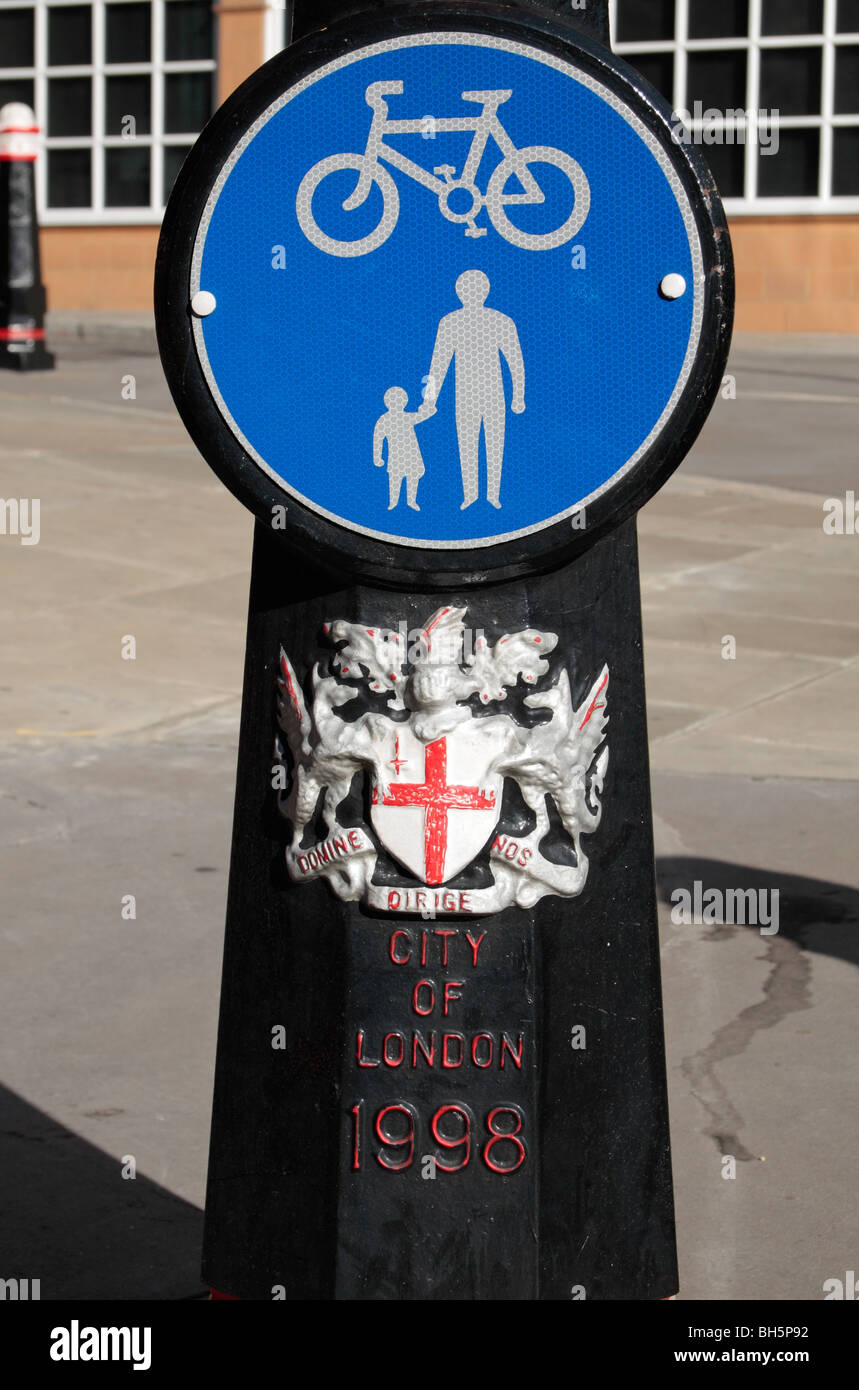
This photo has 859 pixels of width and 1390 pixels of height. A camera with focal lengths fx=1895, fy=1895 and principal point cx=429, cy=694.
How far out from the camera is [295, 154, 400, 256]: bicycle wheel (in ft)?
6.98

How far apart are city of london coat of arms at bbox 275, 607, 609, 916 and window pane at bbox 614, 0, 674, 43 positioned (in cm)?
1976

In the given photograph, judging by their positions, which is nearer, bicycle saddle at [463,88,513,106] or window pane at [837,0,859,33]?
bicycle saddle at [463,88,513,106]

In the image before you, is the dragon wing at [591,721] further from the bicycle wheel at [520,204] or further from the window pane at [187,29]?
the window pane at [187,29]

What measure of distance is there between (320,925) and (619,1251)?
56cm

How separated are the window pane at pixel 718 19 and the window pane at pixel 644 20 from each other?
0.83 feet

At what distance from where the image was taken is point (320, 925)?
7.54ft

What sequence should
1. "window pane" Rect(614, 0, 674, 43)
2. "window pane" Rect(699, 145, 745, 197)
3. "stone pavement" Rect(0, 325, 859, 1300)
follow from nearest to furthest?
1. "stone pavement" Rect(0, 325, 859, 1300)
2. "window pane" Rect(699, 145, 745, 197)
3. "window pane" Rect(614, 0, 674, 43)

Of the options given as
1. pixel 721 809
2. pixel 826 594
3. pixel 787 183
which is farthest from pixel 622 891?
pixel 787 183

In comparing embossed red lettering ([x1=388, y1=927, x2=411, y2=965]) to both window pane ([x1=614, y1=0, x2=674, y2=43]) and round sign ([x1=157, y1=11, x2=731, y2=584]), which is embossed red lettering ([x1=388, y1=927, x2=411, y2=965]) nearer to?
round sign ([x1=157, y1=11, x2=731, y2=584])

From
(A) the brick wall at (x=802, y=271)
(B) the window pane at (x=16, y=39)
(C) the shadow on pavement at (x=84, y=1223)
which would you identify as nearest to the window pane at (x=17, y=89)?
(B) the window pane at (x=16, y=39)

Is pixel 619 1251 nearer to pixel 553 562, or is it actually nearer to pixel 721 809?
pixel 553 562

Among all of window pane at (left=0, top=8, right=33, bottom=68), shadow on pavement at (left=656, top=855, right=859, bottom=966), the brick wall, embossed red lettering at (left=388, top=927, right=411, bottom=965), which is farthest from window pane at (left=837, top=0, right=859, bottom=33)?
embossed red lettering at (left=388, top=927, right=411, bottom=965)

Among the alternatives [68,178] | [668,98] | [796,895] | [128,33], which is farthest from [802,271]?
[796,895]

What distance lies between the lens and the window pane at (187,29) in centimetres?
2175
